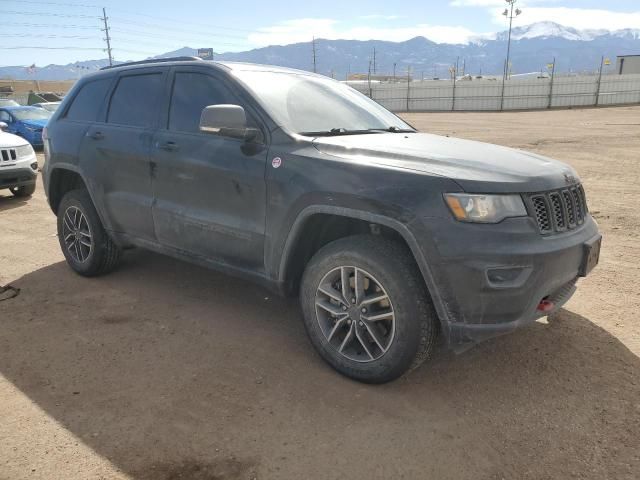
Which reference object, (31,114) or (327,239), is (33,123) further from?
(327,239)

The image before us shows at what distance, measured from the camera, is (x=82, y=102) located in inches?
192

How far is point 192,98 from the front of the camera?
152 inches

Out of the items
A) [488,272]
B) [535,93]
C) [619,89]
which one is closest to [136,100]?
[488,272]

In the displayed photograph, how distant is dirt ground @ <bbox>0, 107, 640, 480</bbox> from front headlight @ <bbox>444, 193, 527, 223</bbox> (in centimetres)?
107

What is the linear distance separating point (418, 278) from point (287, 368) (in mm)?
1062

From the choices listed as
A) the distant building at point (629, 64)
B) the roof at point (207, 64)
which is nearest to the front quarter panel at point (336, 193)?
the roof at point (207, 64)

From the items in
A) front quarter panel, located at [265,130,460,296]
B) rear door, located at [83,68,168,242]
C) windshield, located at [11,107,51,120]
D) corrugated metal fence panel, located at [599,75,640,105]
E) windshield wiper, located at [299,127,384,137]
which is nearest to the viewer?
front quarter panel, located at [265,130,460,296]

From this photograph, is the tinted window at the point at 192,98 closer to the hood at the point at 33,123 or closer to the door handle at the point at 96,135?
the door handle at the point at 96,135

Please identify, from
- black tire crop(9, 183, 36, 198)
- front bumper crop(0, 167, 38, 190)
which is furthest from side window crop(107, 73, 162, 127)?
black tire crop(9, 183, 36, 198)

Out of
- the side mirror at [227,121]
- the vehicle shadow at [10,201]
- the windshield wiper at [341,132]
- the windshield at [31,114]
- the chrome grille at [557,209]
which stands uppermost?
the side mirror at [227,121]

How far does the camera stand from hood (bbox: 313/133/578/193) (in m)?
2.69

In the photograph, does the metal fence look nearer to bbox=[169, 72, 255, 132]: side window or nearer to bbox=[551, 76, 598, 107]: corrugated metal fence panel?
bbox=[551, 76, 598, 107]: corrugated metal fence panel

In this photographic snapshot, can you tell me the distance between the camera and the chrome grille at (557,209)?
2742 millimetres

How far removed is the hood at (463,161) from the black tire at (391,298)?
477mm
